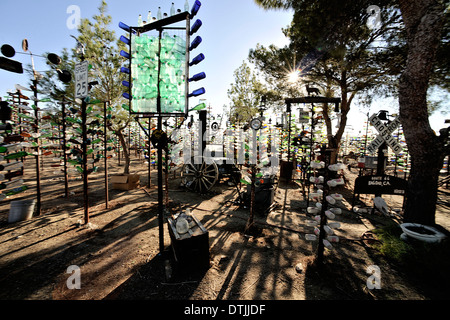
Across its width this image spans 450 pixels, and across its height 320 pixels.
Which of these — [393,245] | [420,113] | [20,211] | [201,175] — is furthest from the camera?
[201,175]

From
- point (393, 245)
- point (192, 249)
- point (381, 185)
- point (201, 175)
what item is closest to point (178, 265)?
point (192, 249)

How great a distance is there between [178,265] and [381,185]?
Result: 6224 millimetres

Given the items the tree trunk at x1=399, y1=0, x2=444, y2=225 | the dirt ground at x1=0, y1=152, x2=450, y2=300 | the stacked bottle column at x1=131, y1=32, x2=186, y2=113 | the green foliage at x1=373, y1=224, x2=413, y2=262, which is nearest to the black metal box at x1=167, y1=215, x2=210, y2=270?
the dirt ground at x1=0, y1=152, x2=450, y2=300

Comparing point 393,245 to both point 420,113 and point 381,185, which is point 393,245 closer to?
point 381,185

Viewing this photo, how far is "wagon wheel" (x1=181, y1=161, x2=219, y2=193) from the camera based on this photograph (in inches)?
312

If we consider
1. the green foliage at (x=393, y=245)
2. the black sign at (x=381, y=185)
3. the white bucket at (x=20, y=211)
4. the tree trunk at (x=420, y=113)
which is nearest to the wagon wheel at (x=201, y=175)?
the white bucket at (x=20, y=211)

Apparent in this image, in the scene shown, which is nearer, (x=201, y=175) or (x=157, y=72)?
(x=157, y=72)

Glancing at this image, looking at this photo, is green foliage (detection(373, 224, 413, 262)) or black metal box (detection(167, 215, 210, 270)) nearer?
black metal box (detection(167, 215, 210, 270))

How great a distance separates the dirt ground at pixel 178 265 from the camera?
2713 mm

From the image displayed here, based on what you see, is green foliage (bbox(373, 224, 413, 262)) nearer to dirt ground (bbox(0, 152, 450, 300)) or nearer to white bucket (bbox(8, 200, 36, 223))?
dirt ground (bbox(0, 152, 450, 300))

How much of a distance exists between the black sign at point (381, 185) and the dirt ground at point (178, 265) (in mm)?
867

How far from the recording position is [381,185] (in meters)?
5.65

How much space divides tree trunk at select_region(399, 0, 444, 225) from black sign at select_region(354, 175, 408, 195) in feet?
3.11

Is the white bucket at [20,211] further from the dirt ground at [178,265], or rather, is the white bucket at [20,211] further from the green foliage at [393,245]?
the green foliage at [393,245]
